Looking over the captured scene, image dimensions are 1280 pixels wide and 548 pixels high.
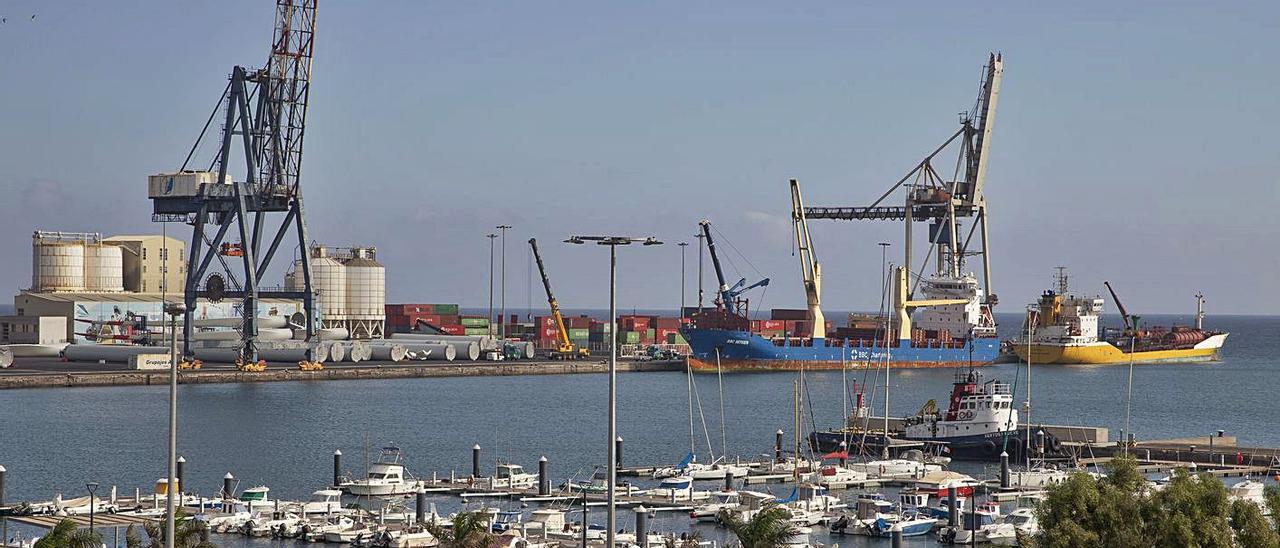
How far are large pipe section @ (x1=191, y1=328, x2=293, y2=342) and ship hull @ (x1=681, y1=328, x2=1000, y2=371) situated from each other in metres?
22.2

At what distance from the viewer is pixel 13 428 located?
5675cm

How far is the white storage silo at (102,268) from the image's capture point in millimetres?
100188

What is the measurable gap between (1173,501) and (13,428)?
45.3 m

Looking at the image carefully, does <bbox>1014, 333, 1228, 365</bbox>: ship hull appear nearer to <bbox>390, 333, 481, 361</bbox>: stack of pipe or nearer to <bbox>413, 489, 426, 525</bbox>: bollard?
<bbox>390, 333, 481, 361</bbox>: stack of pipe

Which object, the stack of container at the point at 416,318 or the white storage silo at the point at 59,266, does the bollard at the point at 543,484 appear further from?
the stack of container at the point at 416,318

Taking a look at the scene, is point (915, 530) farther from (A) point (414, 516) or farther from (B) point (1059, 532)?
(B) point (1059, 532)

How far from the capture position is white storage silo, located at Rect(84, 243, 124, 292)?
329 ft

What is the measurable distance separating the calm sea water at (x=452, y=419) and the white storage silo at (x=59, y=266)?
22.4 m

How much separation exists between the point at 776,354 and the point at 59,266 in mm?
40503

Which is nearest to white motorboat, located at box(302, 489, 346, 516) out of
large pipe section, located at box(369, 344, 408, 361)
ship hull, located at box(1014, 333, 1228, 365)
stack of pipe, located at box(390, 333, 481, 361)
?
large pipe section, located at box(369, 344, 408, 361)

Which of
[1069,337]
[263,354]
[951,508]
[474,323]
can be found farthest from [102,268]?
[951,508]

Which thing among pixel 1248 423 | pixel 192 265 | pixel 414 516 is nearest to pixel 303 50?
pixel 192 265

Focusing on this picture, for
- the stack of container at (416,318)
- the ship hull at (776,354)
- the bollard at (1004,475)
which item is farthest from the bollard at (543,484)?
the stack of container at (416,318)

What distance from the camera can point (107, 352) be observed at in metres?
87.8
